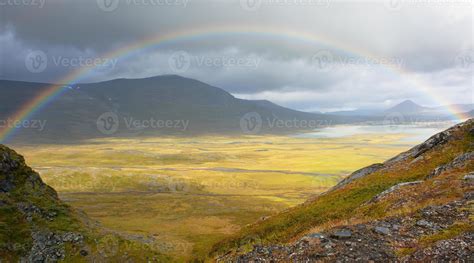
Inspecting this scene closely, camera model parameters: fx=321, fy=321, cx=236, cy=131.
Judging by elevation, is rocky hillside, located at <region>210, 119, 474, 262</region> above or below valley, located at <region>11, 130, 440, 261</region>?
above

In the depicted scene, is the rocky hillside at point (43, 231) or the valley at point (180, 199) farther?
the valley at point (180, 199)

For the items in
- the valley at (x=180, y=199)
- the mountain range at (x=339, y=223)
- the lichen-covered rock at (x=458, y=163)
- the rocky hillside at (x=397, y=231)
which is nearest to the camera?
the rocky hillside at (x=397, y=231)

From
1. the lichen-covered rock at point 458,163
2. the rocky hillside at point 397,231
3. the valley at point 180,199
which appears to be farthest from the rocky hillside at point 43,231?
the lichen-covered rock at point 458,163

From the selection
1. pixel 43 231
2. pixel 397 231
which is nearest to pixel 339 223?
pixel 397 231

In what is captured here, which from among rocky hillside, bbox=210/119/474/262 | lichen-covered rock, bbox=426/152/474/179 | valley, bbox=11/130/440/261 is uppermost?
lichen-covered rock, bbox=426/152/474/179

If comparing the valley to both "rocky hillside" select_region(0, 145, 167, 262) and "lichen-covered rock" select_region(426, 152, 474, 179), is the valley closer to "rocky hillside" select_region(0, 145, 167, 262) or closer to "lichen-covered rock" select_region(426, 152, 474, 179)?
"rocky hillside" select_region(0, 145, 167, 262)

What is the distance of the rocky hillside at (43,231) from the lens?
48219 mm

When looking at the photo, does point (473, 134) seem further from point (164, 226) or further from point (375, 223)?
point (164, 226)

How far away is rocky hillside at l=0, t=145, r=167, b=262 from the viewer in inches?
1898

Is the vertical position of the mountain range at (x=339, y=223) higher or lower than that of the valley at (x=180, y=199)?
higher

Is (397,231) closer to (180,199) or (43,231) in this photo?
(43,231)

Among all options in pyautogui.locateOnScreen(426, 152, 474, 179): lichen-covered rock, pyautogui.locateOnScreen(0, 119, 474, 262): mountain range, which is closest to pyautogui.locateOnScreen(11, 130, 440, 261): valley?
pyautogui.locateOnScreen(0, 119, 474, 262): mountain range

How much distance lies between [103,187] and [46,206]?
106352 mm

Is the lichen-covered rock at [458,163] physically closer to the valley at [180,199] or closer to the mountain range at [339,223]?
the mountain range at [339,223]
